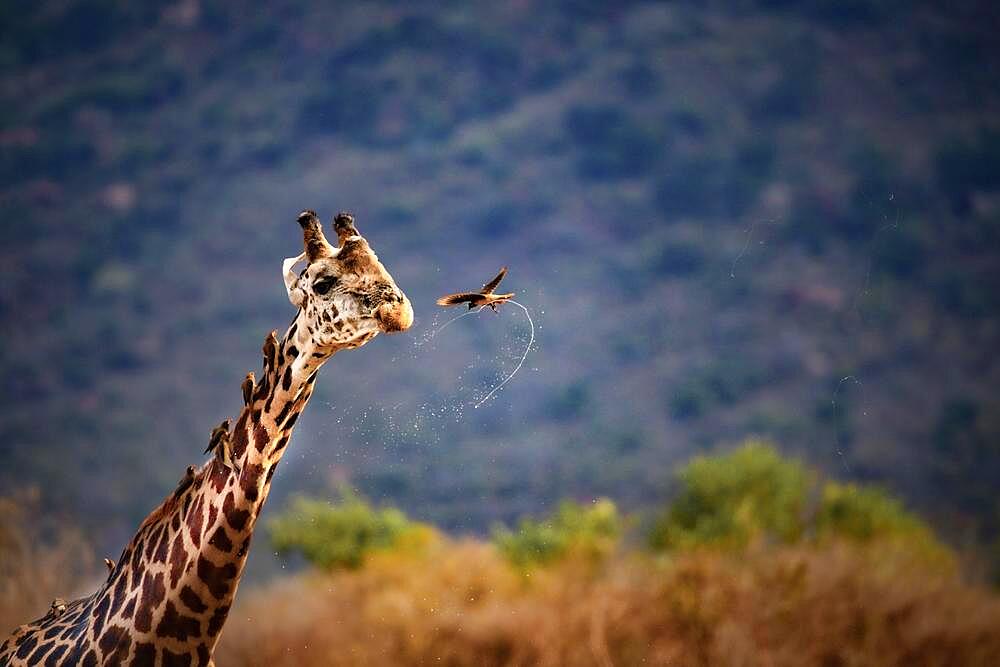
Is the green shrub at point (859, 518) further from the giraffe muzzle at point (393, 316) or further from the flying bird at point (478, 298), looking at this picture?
the giraffe muzzle at point (393, 316)

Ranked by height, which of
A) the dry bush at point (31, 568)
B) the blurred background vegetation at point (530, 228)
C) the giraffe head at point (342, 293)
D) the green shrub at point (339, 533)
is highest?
the blurred background vegetation at point (530, 228)

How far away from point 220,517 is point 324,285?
3.94ft

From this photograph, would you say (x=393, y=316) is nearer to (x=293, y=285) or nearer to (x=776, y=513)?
(x=293, y=285)

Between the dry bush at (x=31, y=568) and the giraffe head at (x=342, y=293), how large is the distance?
8.03m

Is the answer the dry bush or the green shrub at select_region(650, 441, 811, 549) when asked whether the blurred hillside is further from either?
the dry bush

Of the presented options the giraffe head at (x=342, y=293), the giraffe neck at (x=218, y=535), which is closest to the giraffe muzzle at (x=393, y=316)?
the giraffe head at (x=342, y=293)

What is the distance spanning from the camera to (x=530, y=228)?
41.5 m

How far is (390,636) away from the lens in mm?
12148

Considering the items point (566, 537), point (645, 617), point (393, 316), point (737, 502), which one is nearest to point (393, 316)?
point (393, 316)

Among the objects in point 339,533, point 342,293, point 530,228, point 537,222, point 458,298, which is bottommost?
point 342,293

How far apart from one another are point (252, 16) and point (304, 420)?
816 inches

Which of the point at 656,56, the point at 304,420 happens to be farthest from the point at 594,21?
the point at 304,420

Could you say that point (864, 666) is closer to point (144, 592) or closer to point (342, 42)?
point (144, 592)

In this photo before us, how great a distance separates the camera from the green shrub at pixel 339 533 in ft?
51.8
